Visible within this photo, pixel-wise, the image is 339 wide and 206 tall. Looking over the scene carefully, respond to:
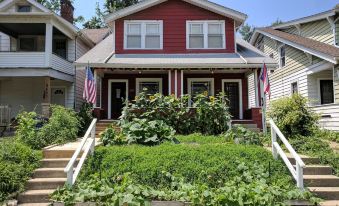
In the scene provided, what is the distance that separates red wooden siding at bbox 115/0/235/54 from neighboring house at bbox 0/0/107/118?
3.69 meters

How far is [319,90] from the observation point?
653 inches

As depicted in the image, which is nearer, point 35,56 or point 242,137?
point 242,137

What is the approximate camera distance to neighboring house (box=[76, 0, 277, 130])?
15.5m

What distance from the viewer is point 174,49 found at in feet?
51.8

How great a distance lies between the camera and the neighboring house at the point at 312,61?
13808mm

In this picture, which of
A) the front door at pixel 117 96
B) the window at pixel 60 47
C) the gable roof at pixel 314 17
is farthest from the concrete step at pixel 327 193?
the window at pixel 60 47

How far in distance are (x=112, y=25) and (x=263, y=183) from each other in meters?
12.5

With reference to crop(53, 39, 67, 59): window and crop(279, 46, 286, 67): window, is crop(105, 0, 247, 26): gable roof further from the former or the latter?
crop(53, 39, 67, 59): window

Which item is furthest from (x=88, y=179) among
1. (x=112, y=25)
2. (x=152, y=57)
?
(x=112, y=25)

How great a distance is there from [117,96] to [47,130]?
694 cm

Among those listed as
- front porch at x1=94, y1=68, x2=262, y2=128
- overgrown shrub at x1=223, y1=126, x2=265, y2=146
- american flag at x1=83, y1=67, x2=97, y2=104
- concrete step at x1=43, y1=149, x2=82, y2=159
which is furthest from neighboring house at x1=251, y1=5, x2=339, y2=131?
concrete step at x1=43, y1=149, x2=82, y2=159

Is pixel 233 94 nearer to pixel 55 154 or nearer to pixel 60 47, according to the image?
pixel 60 47

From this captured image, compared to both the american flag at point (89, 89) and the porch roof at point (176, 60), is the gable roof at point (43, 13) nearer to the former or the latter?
the porch roof at point (176, 60)

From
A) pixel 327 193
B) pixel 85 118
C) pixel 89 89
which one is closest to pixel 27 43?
pixel 85 118
